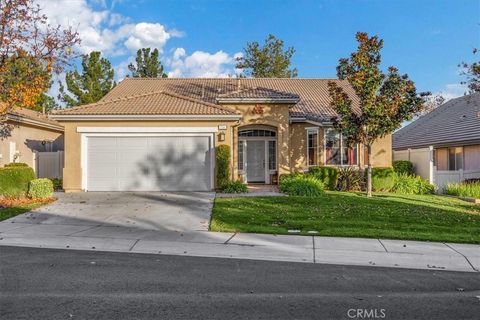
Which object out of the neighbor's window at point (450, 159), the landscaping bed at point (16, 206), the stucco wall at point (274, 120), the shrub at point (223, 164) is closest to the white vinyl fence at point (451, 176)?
the neighbor's window at point (450, 159)

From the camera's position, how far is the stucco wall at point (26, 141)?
19.8m

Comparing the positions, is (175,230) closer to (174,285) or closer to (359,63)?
(174,285)

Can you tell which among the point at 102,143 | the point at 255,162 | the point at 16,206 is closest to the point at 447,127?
the point at 255,162

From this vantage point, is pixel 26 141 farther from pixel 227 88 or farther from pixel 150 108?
pixel 227 88

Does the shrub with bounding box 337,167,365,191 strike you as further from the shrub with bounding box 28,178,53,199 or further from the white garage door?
the shrub with bounding box 28,178,53,199

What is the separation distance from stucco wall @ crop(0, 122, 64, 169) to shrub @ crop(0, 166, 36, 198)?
16.2ft

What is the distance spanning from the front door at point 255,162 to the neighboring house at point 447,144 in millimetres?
8649

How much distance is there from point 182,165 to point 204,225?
6.97 meters

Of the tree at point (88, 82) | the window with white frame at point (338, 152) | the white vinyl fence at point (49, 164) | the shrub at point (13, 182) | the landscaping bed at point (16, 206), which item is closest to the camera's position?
the landscaping bed at point (16, 206)

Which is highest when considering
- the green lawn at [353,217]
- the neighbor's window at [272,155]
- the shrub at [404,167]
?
the neighbor's window at [272,155]

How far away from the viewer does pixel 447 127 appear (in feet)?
85.1

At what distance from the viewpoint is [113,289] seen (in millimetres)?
5805

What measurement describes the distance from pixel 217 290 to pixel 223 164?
1156 centimetres

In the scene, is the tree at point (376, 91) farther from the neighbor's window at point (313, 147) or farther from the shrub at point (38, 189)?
the shrub at point (38, 189)
